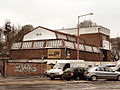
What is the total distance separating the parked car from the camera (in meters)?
25.0

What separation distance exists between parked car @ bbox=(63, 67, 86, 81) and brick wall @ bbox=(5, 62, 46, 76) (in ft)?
38.7

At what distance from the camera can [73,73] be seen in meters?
25.3

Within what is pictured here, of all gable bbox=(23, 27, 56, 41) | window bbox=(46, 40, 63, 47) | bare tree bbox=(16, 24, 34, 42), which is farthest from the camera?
bare tree bbox=(16, 24, 34, 42)

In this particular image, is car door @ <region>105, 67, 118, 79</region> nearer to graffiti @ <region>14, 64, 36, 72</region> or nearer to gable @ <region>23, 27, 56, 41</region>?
graffiti @ <region>14, 64, 36, 72</region>

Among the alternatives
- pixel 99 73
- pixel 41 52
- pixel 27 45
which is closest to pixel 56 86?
pixel 99 73

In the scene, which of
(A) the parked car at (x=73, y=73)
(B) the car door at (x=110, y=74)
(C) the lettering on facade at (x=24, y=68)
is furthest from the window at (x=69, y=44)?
(B) the car door at (x=110, y=74)

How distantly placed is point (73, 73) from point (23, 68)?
495 inches

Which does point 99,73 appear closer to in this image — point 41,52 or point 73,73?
point 73,73

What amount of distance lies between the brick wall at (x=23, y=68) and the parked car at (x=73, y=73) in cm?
1180

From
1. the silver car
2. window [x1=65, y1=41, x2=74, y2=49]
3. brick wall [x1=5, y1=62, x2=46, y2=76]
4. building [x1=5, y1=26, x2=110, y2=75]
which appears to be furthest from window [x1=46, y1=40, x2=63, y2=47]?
the silver car

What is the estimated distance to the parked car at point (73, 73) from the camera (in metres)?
25.0

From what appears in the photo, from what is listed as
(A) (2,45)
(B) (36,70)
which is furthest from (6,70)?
(A) (2,45)

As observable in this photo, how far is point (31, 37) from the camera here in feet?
193

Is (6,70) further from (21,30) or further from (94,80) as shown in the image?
(21,30)
